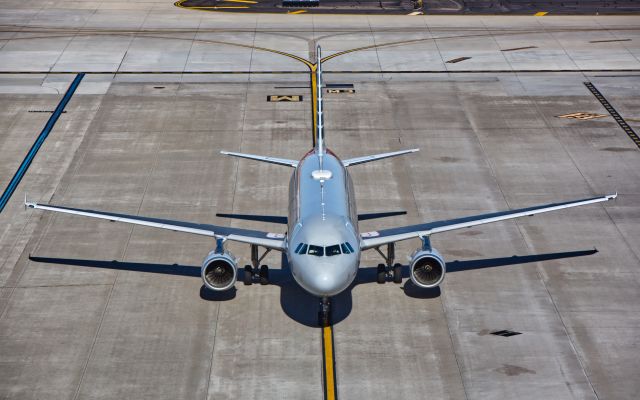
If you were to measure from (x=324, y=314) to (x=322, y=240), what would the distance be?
314 cm

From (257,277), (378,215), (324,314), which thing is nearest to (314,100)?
(378,215)

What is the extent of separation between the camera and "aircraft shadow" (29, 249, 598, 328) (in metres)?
35.1

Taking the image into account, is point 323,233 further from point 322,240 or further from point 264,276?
point 264,276

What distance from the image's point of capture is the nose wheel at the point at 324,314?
3388cm

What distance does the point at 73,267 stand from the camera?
126 ft

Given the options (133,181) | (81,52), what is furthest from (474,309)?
(81,52)

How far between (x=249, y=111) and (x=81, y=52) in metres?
17.9

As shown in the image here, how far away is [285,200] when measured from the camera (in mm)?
44625

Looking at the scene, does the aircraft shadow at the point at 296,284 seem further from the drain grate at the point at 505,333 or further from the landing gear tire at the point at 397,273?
the drain grate at the point at 505,333

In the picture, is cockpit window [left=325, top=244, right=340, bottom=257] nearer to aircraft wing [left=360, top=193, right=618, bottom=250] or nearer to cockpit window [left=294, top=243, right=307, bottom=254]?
cockpit window [left=294, top=243, right=307, bottom=254]

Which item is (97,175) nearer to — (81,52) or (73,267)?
(73,267)

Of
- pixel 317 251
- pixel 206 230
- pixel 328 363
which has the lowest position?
pixel 328 363

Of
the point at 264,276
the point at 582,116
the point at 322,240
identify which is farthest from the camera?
the point at 582,116

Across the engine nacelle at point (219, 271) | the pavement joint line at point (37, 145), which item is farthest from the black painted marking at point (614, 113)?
the pavement joint line at point (37, 145)
